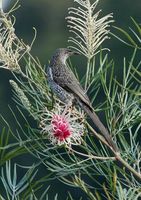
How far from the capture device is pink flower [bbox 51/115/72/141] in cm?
265

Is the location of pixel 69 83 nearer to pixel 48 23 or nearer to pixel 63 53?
pixel 63 53

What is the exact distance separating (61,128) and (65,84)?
1050 millimetres

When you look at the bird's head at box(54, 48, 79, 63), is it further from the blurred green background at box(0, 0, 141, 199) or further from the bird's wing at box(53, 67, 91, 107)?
the blurred green background at box(0, 0, 141, 199)

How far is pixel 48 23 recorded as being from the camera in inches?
929

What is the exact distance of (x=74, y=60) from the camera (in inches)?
662

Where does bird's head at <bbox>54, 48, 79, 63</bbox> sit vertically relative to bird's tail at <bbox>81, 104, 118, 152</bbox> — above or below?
above

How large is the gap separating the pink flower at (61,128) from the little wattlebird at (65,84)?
10.5 inches

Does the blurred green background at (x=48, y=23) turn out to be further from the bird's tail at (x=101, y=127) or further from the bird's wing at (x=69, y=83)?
the bird's tail at (x=101, y=127)

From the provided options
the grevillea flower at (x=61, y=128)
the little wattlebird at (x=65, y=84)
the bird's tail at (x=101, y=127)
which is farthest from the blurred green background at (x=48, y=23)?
the grevillea flower at (x=61, y=128)

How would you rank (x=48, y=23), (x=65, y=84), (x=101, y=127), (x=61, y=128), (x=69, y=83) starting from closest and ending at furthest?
(x=61, y=128), (x=101, y=127), (x=69, y=83), (x=65, y=84), (x=48, y=23)

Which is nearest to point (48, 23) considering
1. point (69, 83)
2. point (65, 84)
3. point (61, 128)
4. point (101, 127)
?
point (65, 84)

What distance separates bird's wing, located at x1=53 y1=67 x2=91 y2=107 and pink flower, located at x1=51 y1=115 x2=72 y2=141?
0.54 meters

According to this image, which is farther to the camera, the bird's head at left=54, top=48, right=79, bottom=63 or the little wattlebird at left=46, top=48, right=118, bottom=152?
the bird's head at left=54, top=48, right=79, bottom=63

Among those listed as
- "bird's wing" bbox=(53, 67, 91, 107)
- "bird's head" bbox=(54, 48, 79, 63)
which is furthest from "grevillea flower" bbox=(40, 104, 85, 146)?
"bird's head" bbox=(54, 48, 79, 63)
